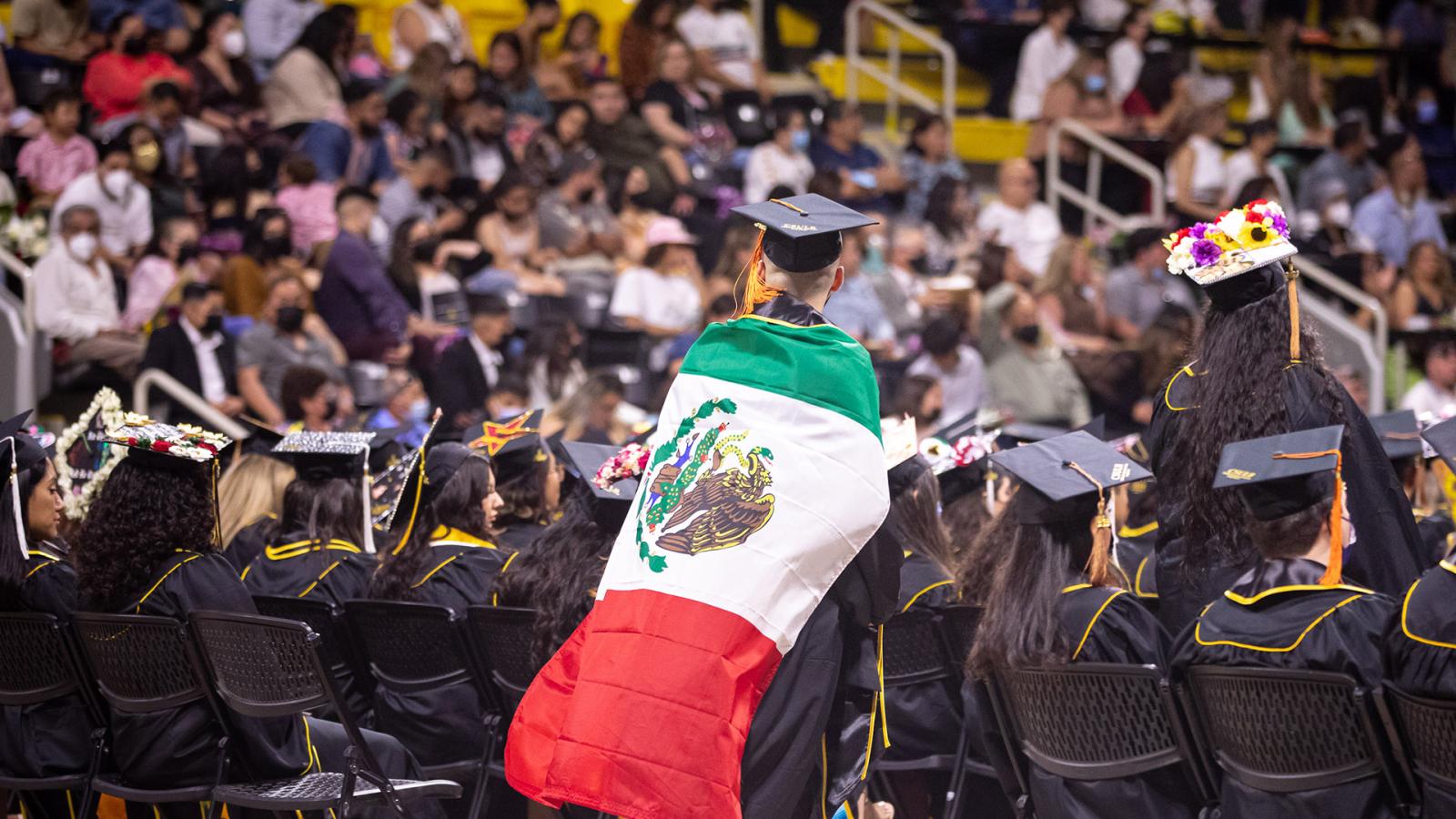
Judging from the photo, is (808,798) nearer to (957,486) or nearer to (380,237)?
(957,486)

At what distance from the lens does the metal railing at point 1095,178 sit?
43.2 feet

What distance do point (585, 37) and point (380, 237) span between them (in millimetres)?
2921

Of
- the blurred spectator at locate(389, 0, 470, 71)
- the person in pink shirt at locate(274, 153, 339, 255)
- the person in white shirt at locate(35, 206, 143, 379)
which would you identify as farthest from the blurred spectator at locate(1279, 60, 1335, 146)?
the person in white shirt at locate(35, 206, 143, 379)

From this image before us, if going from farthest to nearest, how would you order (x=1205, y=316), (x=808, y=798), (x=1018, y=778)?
(x=1205, y=316), (x=1018, y=778), (x=808, y=798)

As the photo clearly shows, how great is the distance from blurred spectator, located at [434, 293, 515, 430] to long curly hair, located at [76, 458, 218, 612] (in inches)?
170

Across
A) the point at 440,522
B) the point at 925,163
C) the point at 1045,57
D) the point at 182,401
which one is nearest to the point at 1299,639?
the point at 440,522

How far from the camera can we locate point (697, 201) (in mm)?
12203

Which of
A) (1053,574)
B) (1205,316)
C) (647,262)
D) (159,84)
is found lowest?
(647,262)

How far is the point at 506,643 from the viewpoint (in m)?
4.96

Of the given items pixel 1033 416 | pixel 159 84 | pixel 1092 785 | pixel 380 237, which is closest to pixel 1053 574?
pixel 1092 785

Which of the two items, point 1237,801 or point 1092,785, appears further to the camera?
point 1092,785

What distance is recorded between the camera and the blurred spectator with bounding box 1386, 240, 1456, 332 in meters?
12.5

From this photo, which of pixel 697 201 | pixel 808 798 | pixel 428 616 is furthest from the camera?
pixel 697 201

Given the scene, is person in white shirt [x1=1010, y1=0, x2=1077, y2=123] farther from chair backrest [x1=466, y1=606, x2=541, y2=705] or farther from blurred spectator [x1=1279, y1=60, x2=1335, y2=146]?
chair backrest [x1=466, y1=606, x2=541, y2=705]
